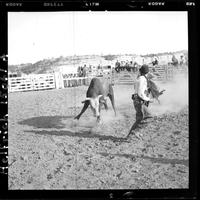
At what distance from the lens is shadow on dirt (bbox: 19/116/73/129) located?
2.38 m

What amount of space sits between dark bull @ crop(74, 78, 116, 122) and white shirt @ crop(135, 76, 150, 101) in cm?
17

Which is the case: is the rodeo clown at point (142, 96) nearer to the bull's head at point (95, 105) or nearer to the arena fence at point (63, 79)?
the arena fence at point (63, 79)

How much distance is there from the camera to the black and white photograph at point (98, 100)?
235 centimetres

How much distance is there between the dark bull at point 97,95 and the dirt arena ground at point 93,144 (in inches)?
1.3

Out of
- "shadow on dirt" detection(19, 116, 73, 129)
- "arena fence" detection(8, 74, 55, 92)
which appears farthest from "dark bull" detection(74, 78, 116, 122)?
"arena fence" detection(8, 74, 55, 92)

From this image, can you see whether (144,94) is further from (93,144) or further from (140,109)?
(93,144)

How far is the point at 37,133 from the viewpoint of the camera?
2.38 m

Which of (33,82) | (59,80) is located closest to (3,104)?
(33,82)

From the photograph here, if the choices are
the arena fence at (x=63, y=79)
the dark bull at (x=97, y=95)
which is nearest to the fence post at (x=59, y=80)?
the arena fence at (x=63, y=79)

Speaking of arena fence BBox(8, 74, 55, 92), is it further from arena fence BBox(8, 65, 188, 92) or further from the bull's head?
the bull's head
